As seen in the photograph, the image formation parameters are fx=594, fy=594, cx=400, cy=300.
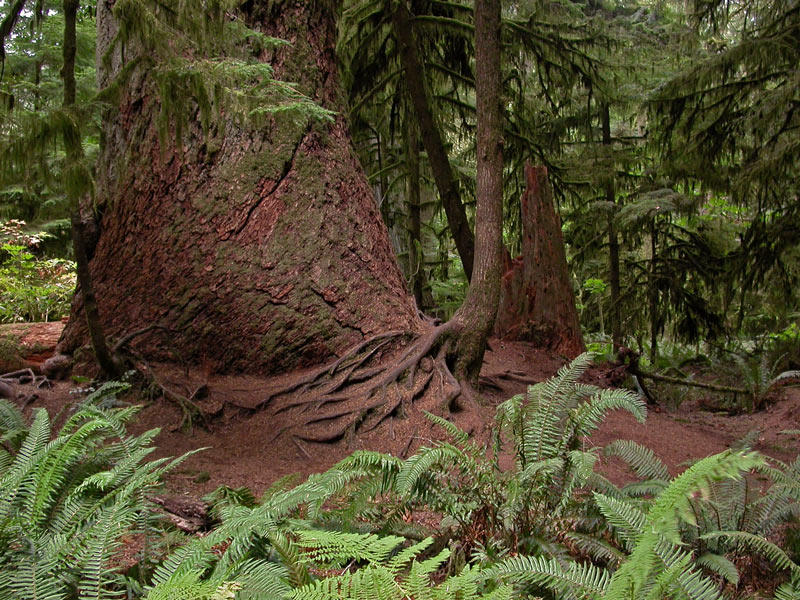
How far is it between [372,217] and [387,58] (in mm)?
3991

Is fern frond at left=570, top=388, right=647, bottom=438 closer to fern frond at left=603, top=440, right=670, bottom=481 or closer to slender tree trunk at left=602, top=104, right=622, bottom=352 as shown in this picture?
fern frond at left=603, top=440, right=670, bottom=481

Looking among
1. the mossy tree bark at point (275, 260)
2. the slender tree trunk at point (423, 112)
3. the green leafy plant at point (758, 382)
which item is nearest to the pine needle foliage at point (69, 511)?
the mossy tree bark at point (275, 260)

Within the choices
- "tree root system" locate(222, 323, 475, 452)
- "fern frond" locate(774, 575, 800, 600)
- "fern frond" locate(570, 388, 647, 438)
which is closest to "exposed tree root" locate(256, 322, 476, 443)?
"tree root system" locate(222, 323, 475, 452)

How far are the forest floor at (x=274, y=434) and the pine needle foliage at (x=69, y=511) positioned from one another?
103 cm

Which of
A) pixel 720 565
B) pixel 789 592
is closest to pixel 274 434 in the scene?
pixel 720 565

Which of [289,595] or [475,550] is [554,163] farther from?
[289,595]

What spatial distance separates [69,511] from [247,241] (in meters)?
3.37

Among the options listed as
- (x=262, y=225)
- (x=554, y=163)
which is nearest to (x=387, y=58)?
(x=554, y=163)

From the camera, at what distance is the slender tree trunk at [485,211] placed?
5719 mm

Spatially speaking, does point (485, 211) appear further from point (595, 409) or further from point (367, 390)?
point (595, 409)

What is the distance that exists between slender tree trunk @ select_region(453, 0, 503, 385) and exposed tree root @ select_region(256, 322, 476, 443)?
0.67 ft

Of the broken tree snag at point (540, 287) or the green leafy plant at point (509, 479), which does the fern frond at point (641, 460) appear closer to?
the green leafy plant at point (509, 479)

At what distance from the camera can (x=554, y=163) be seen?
920 centimetres

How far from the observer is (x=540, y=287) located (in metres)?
8.27
